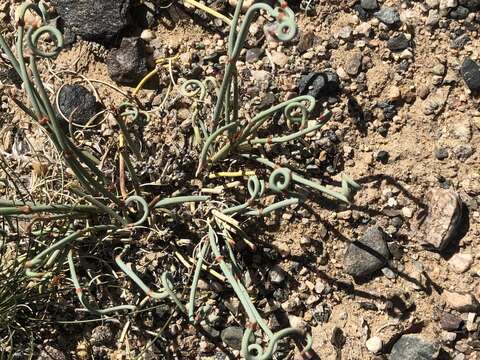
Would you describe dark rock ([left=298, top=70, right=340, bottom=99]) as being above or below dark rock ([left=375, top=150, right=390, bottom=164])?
above

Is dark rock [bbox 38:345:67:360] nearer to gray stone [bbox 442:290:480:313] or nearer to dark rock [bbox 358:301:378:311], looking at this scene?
dark rock [bbox 358:301:378:311]

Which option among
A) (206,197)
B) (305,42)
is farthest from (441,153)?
(206,197)

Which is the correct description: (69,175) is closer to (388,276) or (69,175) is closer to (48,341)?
(48,341)

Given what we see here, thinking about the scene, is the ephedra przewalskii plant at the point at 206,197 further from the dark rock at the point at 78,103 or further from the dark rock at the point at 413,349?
the dark rock at the point at 413,349

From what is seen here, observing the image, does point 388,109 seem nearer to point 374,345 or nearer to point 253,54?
point 253,54

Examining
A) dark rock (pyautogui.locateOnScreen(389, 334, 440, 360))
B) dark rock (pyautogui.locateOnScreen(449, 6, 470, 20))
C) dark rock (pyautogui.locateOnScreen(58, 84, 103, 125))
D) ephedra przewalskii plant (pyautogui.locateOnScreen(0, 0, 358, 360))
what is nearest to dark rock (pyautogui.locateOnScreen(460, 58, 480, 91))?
dark rock (pyautogui.locateOnScreen(449, 6, 470, 20))
